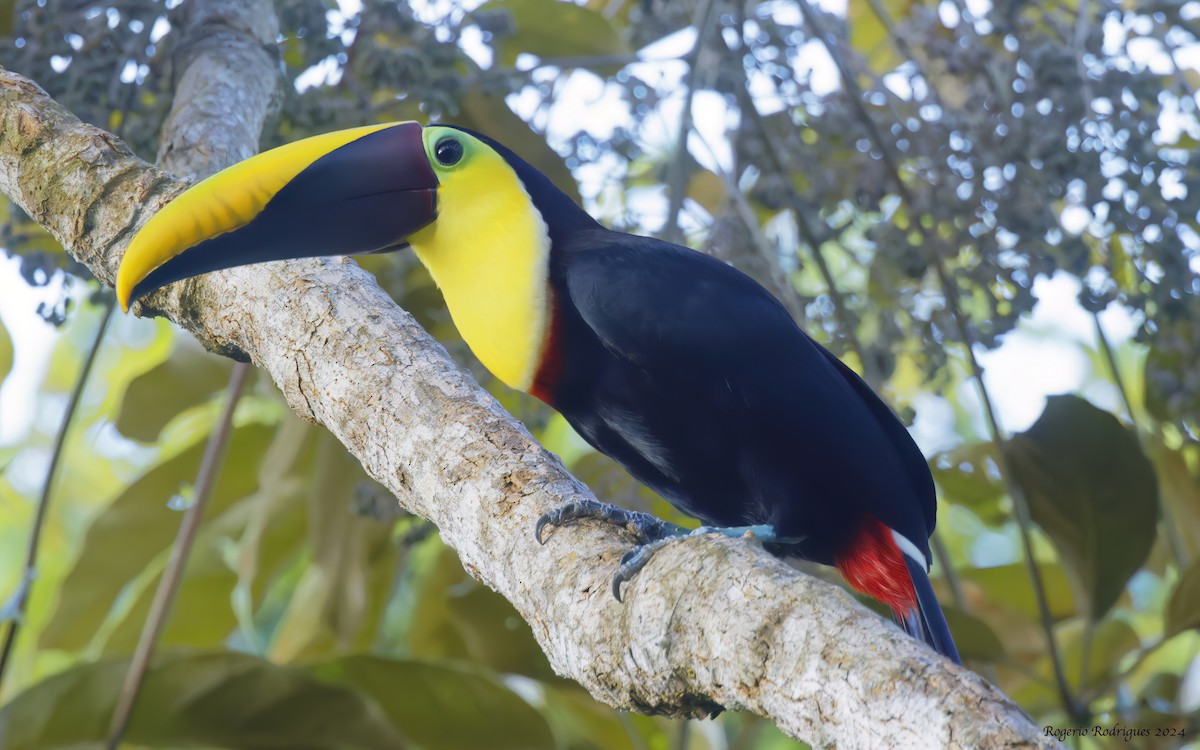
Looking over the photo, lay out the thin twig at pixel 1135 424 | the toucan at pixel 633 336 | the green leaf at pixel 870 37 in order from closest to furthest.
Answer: the toucan at pixel 633 336
the thin twig at pixel 1135 424
the green leaf at pixel 870 37

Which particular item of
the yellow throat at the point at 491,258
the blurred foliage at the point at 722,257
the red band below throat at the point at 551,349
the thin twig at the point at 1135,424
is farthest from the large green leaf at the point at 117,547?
the thin twig at the point at 1135,424

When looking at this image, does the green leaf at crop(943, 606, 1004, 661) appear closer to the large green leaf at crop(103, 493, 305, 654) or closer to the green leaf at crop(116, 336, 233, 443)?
the large green leaf at crop(103, 493, 305, 654)

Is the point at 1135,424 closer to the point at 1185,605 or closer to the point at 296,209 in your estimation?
the point at 1185,605

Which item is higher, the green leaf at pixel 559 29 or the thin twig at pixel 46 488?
the green leaf at pixel 559 29

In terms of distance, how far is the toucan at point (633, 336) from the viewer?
1.59 meters

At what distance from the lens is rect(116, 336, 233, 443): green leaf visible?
2508 mm

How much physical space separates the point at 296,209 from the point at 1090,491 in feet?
4.81

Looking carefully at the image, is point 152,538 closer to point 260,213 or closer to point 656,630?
point 260,213

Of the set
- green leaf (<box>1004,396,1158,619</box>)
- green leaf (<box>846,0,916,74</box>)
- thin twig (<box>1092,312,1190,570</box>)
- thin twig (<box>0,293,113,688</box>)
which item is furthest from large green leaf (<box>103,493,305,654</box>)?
green leaf (<box>846,0,916,74</box>)

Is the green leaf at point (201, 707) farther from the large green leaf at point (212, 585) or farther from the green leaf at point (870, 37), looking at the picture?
the green leaf at point (870, 37)

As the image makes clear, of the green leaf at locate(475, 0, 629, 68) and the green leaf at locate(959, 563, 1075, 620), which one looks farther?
the green leaf at locate(959, 563, 1075, 620)

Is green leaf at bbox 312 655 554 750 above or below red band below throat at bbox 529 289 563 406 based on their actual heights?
below

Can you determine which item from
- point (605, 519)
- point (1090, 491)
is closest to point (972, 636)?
point (1090, 491)

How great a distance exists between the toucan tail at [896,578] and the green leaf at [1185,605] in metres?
0.59
